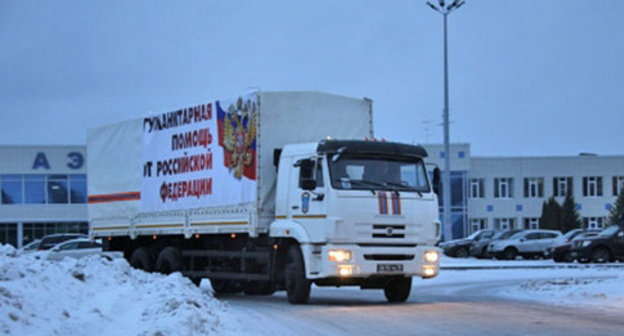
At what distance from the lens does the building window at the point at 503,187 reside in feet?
259

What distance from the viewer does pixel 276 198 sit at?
55.0ft

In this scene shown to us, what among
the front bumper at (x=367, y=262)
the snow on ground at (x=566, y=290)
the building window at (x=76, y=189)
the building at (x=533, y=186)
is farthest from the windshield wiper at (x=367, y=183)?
the building at (x=533, y=186)

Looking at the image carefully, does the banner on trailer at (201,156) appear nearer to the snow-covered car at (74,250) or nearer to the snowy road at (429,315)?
the snowy road at (429,315)

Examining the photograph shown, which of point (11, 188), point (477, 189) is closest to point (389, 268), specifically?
point (11, 188)

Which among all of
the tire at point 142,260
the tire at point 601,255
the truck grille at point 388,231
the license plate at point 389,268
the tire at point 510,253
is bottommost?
the tire at point 510,253

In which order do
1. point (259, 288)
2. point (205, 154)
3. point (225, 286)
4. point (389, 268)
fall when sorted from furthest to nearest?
point (225, 286)
point (205, 154)
point (259, 288)
point (389, 268)

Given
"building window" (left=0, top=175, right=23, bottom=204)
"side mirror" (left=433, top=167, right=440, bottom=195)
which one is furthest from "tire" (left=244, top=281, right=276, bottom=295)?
"building window" (left=0, top=175, right=23, bottom=204)

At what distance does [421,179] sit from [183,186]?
5.77 metres

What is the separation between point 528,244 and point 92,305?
118 ft

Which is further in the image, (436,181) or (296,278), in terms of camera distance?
(436,181)

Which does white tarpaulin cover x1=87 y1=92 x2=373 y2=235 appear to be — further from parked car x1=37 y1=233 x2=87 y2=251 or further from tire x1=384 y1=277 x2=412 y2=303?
parked car x1=37 y1=233 x2=87 y2=251

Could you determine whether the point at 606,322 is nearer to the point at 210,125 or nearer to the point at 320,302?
the point at 320,302

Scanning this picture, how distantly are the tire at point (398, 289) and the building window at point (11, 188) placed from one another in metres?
56.8

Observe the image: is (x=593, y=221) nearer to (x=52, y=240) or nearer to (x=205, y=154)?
(x=52, y=240)
